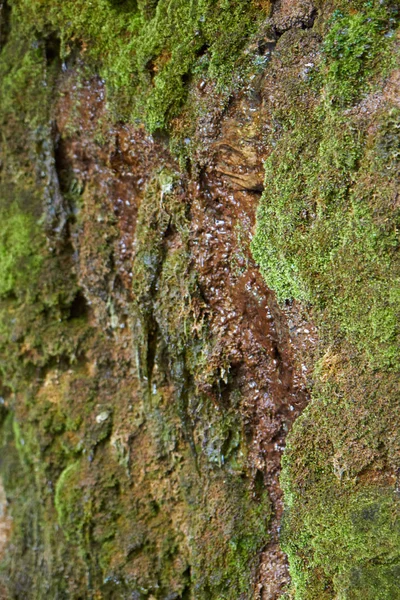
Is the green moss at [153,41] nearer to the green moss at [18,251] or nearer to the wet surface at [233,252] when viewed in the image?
the wet surface at [233,252]

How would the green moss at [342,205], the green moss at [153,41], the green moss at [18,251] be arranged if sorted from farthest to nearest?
the green moss at [18,251] → the green moss at [153,41] → the green moss at [342,205]

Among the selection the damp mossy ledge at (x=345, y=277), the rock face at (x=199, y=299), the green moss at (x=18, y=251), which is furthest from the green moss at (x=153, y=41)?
the green moss at (x=18, y=251)

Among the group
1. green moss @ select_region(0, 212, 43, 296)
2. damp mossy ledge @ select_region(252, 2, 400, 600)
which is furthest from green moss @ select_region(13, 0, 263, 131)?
green moss @ select_region(0, 212, 43, 296)

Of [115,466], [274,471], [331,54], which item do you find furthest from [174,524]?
[331,54]

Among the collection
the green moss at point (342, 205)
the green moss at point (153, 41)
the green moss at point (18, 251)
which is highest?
the green moss at point (153, 41)

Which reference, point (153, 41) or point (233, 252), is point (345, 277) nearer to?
point (233, 252)

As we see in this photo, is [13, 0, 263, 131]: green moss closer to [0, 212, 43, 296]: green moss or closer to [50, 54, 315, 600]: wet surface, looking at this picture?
[50, 54, 315, 600]: wet surface

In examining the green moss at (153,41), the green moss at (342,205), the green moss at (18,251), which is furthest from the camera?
the green moss at (18,251)

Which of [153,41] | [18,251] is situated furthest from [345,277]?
[18,251]

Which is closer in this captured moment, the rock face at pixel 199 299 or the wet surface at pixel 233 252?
the rock face at pixel 199 299
